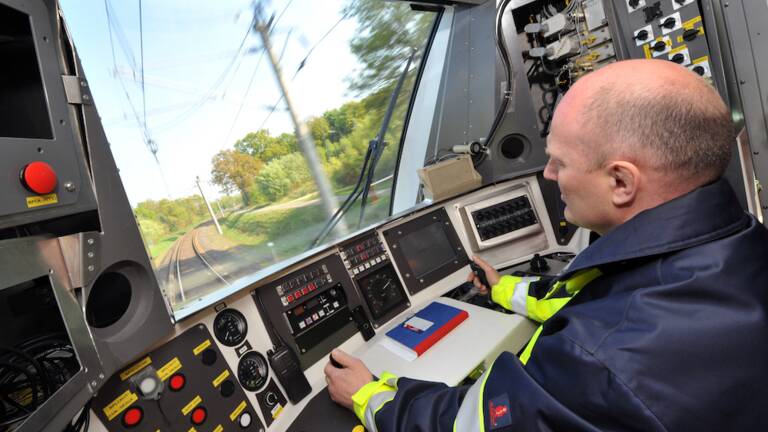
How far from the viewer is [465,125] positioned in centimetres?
248

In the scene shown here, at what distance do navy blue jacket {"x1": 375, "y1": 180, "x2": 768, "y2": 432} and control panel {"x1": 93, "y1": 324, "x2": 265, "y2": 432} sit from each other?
33.7 inches

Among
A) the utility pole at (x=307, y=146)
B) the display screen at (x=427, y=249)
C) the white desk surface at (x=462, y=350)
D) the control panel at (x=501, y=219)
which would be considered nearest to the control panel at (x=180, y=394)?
the white desk surface at (x=462, y=350)

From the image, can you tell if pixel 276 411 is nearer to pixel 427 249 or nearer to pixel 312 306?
pixel 312 306

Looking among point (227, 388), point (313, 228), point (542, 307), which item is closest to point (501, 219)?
point (542, 307)

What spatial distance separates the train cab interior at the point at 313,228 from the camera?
29.1 inches

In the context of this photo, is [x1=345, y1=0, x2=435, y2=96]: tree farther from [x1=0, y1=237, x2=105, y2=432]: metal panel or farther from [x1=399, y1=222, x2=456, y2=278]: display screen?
[x1=0, y1=237, x2=105, y2=432]: metal panel

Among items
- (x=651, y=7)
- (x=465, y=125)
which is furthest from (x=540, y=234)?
(x=651, y=7)

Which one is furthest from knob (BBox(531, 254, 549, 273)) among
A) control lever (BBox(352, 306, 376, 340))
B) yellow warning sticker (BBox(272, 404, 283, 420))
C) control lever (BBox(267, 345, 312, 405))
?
yellow warning sticker (BBox(272, 404, 283, 420))

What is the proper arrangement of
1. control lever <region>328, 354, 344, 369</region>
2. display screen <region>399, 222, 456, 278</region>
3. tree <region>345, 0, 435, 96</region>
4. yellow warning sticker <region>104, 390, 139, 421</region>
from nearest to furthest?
yellow warning sticker <region>104, 390, 139, 421</region> < control lever <region>328, 354, 344, 369</region> < display screen <region>399, 222, 456, 278</region> < tree <region>345, 0, 435, 96</region>

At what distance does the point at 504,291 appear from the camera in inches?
61.2

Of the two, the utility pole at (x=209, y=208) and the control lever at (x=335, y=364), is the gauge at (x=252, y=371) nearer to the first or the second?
the control lever at (x=335, y=364)

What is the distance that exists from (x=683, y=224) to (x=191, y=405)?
138cm

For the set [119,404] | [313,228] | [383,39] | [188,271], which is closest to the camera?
[119,404]

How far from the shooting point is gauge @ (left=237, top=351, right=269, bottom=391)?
1.21 metres
